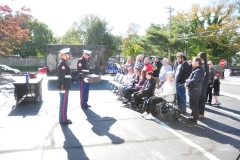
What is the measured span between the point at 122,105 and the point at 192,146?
4.03 metres

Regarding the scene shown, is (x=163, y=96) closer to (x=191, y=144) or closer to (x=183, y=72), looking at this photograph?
(x=183, y=72)

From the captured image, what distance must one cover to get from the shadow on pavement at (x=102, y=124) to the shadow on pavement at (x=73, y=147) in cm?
61

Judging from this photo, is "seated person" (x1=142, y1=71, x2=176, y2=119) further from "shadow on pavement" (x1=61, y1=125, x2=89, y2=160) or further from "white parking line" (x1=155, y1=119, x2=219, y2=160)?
"shadow on pavement" (x1=61, y1=125, x2=89, y2=160)

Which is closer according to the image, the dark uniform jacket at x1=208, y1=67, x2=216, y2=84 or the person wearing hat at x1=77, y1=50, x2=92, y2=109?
the person wearing hat at x1=77, y1=50, x2=92, y2=109

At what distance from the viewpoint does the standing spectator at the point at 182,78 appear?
6.91 m

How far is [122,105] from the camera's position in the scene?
8242 mm

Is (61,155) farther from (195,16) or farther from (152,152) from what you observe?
(195,16)

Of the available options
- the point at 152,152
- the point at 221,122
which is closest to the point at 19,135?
the point at 152,152

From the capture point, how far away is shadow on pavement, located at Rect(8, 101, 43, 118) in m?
6.85

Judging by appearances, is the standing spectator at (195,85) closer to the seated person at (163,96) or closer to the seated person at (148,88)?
the seated person at (163,96)

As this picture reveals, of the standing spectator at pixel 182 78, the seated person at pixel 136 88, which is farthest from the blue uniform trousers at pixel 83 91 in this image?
the standing spectator at pixel 182 78

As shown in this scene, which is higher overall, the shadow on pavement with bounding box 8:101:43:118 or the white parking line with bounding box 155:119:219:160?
the shadow on pavement with bounding box 8:101:43:118

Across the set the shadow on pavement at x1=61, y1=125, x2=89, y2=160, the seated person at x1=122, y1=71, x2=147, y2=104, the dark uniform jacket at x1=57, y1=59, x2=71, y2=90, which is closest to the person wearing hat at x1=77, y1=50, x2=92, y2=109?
the dark uniform jacket at x1=57, y1=59, x2=71, y2=90

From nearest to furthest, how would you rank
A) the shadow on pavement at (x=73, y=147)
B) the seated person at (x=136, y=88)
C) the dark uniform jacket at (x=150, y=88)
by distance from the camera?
the shadow on pavement at (x=73, y=147), the dark uniform jacket at (x=150, y=88), the seated person at (x=136, y=88)
